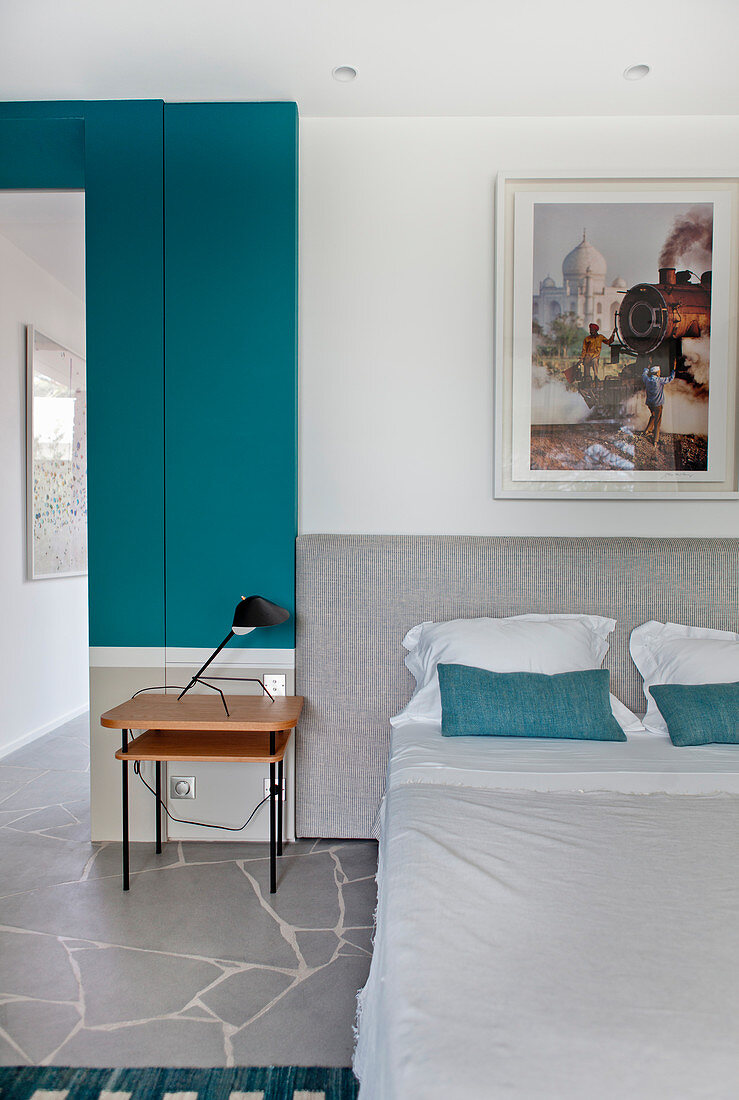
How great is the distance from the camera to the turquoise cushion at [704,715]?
222 centimetres

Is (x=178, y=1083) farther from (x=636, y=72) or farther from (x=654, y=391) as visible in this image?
(x=636, y=72)

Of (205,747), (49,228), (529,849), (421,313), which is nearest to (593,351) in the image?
(421,313)

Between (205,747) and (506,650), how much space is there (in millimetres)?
1115

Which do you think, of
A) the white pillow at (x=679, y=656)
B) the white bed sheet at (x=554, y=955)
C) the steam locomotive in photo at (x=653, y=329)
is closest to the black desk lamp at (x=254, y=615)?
the white bed sheet at (x=554, y=955)

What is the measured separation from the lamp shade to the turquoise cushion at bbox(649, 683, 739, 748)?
4.44ft

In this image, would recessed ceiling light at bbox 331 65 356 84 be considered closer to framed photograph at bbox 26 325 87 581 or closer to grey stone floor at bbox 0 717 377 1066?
framed photograph at bbox 26 325 87 581

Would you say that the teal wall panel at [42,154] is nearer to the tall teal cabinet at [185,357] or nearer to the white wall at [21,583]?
the tall teal cabinet at [185,357]

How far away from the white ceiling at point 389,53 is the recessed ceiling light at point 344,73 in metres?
0.03

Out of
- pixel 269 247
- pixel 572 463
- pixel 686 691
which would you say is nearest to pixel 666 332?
pixel 572 463

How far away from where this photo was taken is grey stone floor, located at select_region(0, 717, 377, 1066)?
1644 mm

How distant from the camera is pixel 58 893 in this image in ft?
7.62

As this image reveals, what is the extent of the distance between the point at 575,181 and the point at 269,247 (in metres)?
1.25

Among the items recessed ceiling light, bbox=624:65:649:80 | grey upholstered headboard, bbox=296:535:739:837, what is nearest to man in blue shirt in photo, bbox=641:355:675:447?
grey upholstered headboard, bbox=296:535:739:837

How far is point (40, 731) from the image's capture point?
421cm
